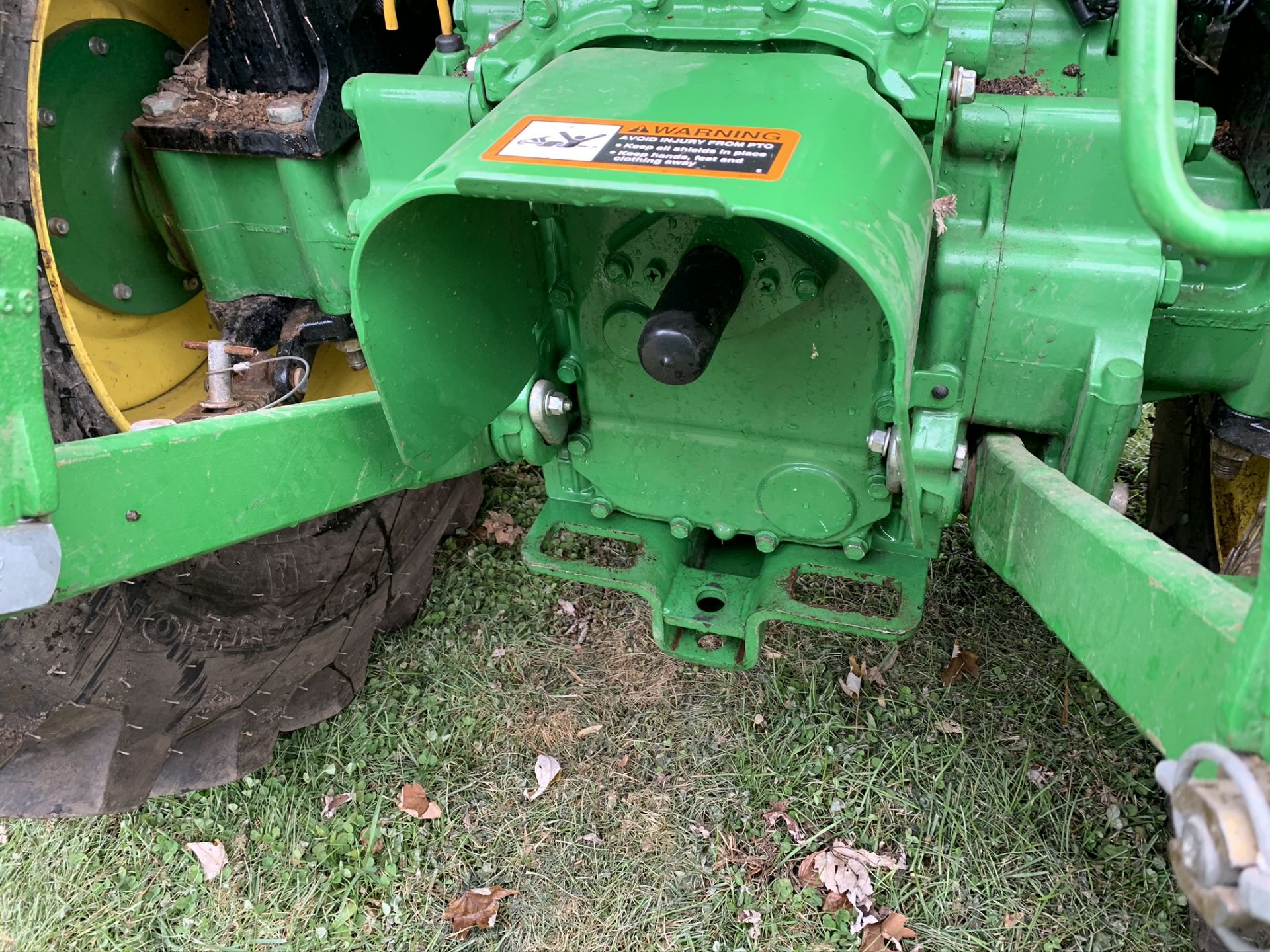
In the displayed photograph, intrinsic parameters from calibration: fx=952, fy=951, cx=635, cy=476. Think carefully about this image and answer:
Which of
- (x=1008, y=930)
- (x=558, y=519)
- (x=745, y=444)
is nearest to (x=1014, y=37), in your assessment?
(x=745, y=444)

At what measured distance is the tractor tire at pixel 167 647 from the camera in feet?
4.65

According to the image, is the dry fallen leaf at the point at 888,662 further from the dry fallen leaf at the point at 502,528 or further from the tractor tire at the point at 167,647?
the tractor tire at the point at 167,647

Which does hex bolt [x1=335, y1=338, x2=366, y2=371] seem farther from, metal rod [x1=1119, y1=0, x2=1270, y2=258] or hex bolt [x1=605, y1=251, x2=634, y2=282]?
metal rod [x1=1119, y1=0, x2=1270, y2=258]

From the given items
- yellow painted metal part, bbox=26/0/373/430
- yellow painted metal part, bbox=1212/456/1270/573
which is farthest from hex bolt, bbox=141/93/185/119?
yellow painted metal part, bbox=1212/456/1270/573

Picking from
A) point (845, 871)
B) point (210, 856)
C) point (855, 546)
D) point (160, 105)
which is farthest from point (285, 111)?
point (845, 871)

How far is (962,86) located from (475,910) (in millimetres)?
1822

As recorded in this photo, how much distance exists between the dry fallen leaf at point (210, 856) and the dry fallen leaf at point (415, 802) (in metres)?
0.40

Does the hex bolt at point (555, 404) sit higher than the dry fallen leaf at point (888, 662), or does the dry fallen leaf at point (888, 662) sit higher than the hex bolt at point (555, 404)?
the hex bolt at point (555, 404)

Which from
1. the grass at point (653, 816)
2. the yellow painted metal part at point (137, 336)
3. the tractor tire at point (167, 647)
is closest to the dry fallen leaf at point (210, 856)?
the grass at point (653, 816)

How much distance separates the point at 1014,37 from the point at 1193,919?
1629mm

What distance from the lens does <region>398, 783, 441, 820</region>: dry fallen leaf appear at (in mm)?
2209

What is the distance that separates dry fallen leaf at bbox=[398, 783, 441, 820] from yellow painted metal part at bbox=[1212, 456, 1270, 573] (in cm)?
188

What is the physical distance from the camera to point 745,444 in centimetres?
170

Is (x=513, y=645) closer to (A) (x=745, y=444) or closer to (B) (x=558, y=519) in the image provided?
(B) (x=558, y=519)
